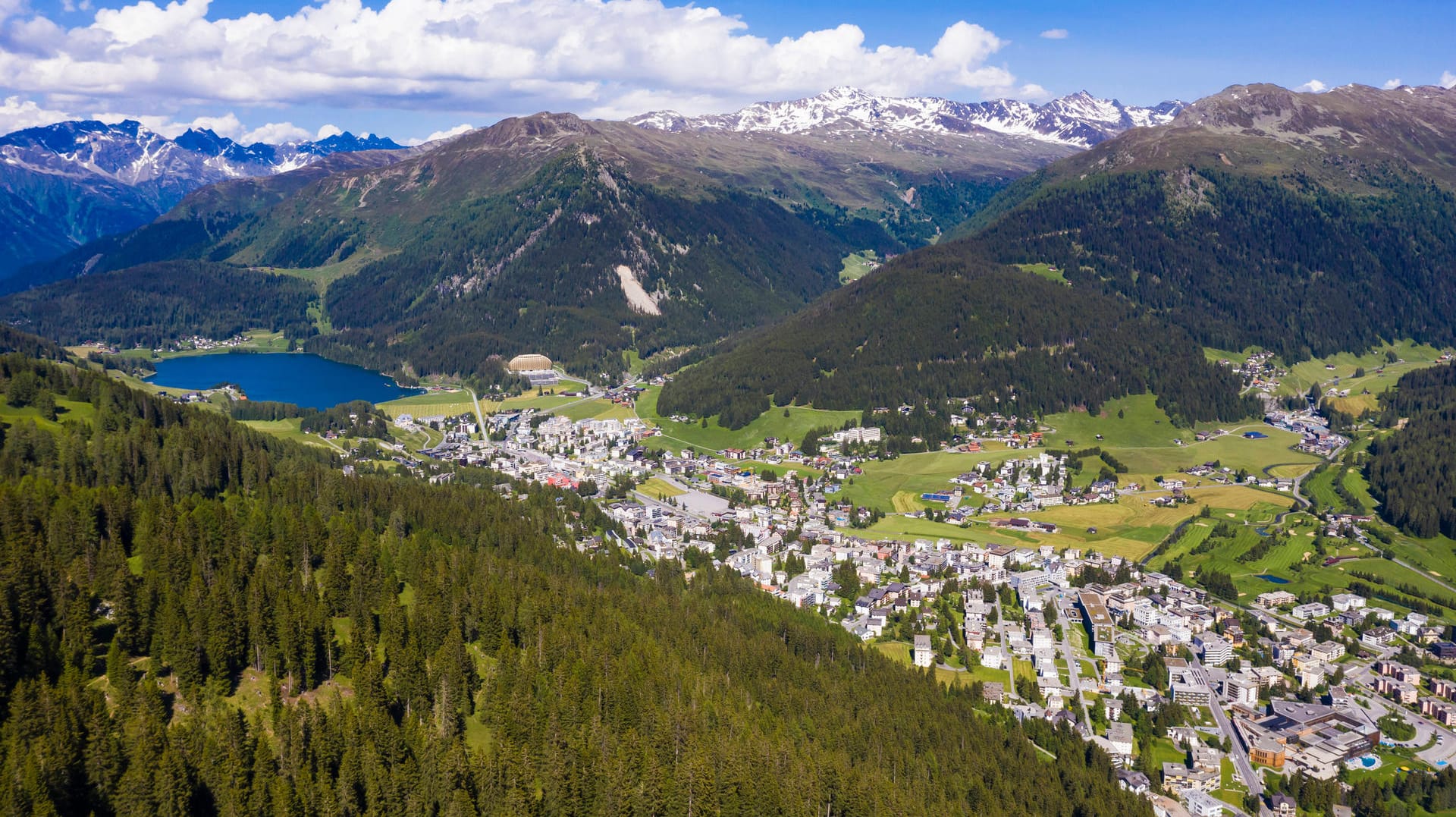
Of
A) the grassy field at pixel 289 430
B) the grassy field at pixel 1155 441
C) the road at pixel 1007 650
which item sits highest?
the grassy field at pixel 1155 441

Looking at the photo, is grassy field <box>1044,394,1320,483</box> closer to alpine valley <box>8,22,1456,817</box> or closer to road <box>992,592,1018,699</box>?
alpine valley <box>8,22,1456,817</box>

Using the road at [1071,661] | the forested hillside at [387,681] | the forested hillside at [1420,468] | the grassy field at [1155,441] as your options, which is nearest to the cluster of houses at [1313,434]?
the grassy field at [1155,441]

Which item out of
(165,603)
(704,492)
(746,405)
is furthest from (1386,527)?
(165,603)

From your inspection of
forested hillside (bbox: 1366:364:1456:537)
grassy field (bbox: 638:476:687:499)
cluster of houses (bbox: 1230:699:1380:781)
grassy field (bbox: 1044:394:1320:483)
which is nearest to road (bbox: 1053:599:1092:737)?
cluster of houses (bbox: 1230:699:1380:781)

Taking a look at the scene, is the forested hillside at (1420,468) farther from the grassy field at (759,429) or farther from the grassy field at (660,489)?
the grassy field at (660,489)

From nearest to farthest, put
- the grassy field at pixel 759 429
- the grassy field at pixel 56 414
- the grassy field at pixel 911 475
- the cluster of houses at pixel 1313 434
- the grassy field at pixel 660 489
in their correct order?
the grassy field at pixel 56 414, the grassy field at pixel 911 475, the grassy field at pixel 660 489, the cluster of houses at pixel 1313 434, the grassy field at pixel 759 429

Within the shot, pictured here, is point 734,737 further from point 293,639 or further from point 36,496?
point 36,496
